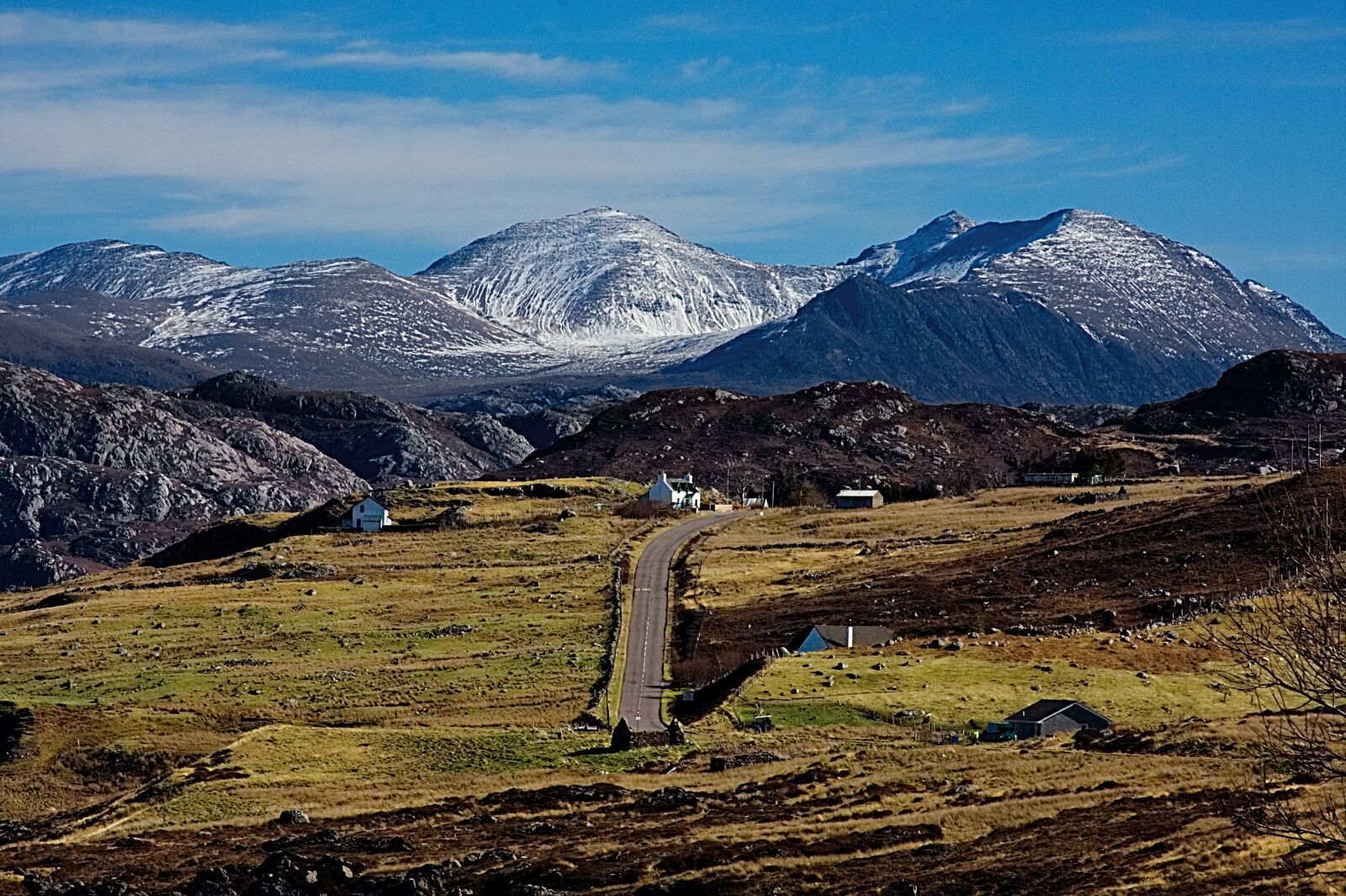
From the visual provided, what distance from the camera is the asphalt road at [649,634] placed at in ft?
288

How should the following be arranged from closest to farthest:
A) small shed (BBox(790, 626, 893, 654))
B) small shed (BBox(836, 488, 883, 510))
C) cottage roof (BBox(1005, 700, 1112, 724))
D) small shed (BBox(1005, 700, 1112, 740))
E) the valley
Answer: the valley < small shed (BBox(1005, 700, 1112, 740)) < cottage roof (BBox(1005, 700, 1112, 724)) < small shed (BBox(790, 626, 893, 654)) < small shed (BBox(836, 488, 883, 510))

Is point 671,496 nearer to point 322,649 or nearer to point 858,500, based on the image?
point 858,500

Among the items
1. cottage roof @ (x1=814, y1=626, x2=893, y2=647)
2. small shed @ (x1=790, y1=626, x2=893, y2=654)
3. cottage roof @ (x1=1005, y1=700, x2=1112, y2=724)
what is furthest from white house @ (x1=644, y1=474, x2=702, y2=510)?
cottage roof @ (x1=1005, y1=700, x2=1112, y2=724)

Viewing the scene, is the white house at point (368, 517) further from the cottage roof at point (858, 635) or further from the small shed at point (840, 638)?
the cottage roof at point (858, 635)

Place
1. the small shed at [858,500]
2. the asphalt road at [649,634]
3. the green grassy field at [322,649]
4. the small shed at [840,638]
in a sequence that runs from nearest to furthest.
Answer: the green grassy field at [322,649] → the asphalt road at [649,634] → the small shed at [840,638] → the small shed at [858,500]

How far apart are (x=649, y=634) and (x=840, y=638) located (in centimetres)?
1773

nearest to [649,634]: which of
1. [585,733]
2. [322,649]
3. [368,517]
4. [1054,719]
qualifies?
[322,649]

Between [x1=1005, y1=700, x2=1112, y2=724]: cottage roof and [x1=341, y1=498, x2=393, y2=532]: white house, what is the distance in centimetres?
11544

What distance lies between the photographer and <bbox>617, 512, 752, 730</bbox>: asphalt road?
87750 mm

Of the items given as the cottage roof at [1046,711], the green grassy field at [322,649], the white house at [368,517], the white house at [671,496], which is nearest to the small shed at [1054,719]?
the cottage roof at [1046,711]

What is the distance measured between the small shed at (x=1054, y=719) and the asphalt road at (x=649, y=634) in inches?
717

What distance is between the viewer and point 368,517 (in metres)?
181

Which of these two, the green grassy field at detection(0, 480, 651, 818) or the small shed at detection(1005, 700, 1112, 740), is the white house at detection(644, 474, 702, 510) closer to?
the green grassy field at detection(0, 480, 651, 818)

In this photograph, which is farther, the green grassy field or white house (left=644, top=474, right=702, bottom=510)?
white house (left=644, top=474, right=702, bottom=510)
